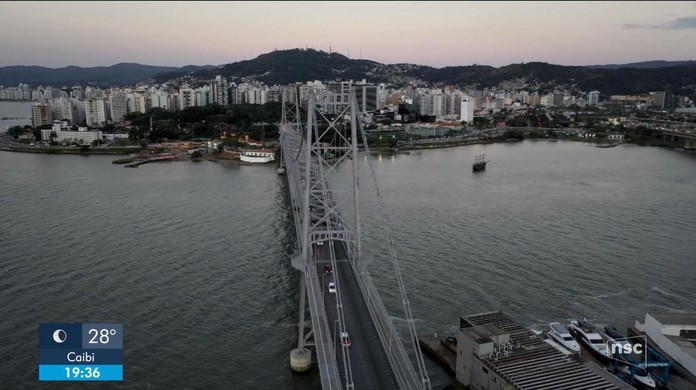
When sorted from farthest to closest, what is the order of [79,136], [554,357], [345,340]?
[79,136] → [554,357] → [345,340]

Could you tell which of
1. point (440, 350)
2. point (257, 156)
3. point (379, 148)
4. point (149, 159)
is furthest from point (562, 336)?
point (379, 148)

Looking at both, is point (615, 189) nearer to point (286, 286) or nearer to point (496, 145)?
point (286, 286)

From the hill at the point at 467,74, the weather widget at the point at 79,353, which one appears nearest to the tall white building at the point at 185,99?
the hill at the point at 467,74

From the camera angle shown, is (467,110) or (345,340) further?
(467,110)

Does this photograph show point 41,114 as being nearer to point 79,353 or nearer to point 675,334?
point 79,353

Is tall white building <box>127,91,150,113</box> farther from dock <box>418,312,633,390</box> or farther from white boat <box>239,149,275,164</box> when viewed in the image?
dock <box>418,312,633,390</box>

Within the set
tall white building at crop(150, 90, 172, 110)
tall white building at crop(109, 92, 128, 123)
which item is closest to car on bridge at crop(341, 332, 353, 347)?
tall white building at crop(109, 92, 128, 123)
